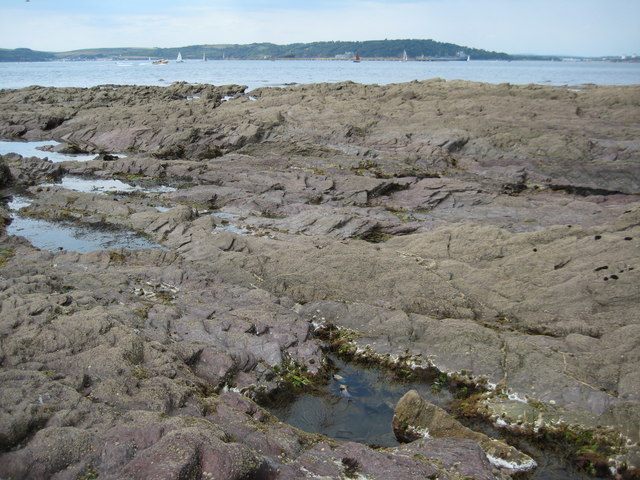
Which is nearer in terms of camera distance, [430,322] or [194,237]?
[430,322]

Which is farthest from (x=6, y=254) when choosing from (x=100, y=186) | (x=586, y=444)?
(x=586, y=444)

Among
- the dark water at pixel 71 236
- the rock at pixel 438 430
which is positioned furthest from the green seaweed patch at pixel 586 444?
the dark water at pixel 71 236

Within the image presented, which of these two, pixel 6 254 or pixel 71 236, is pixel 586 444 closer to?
pixel 6 254

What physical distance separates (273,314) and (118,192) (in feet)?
60.8

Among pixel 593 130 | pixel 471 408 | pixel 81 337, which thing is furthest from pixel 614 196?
pixel 81 337

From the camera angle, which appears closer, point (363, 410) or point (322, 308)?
point (363, 410)

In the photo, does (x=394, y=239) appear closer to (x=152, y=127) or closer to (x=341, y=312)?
(x=341, y=312)

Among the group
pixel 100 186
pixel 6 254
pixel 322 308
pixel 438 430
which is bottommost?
pixel 438 430

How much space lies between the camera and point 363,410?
11.6 m

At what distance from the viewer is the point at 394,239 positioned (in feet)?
67.1

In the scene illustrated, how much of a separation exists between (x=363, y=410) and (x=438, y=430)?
6.52 ft

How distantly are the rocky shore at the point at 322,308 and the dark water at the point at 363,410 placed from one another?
1.35 feet

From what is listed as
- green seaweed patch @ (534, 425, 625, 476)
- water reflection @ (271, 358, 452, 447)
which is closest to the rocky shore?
green seaweed patch @ (534, 425, 625, 476)

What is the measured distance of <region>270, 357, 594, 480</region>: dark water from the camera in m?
10.1
